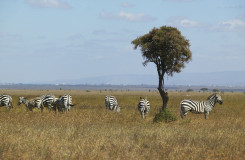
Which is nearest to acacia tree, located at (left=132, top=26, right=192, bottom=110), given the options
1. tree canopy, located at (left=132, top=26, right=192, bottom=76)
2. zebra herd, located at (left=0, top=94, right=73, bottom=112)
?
tree canopy, located at (left=132, top=26, right=192, bottom=76)

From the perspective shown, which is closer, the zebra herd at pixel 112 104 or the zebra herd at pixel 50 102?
the zebra herd at pixel 112 104

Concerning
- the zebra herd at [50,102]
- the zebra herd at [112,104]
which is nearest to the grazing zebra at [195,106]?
the zebra herd at [112,104]

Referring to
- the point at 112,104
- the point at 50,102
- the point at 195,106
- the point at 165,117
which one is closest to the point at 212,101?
the point at 195,106

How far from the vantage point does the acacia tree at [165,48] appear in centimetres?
2503

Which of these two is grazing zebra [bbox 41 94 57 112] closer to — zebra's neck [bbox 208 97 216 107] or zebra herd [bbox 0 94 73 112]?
zebra herd [bbox 0 94 73 112]

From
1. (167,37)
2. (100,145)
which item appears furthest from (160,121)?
(100,145)

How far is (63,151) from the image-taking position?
1098 cm

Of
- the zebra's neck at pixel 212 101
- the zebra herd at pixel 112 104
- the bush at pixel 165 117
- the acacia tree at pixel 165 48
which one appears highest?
the acacia tree at pixel 165 48

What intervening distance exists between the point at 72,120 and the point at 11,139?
917cm

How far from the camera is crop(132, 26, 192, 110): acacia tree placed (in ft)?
82.1

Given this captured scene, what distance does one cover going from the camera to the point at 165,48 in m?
25.4

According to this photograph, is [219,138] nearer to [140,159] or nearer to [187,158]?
[187,158]

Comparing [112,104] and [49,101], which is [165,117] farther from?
[49,101]

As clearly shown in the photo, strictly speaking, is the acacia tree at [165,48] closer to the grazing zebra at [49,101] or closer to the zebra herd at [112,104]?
the zebra herd at [112,104]
